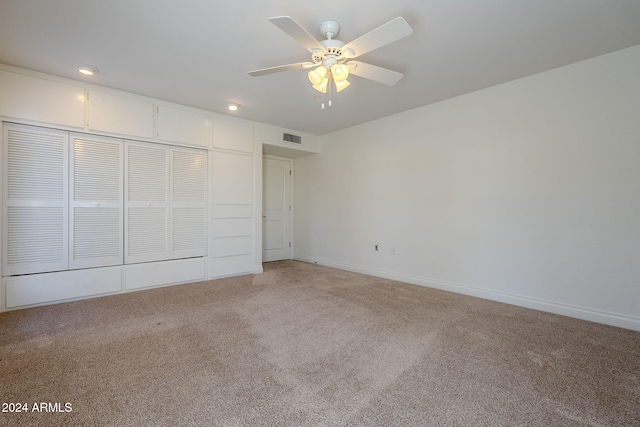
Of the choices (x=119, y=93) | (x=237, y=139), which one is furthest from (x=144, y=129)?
(x=237, y=139)

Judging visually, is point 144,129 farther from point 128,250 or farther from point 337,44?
point 337,44

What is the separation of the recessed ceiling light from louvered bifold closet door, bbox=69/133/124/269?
0.72 meters

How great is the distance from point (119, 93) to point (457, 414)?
4.55 m

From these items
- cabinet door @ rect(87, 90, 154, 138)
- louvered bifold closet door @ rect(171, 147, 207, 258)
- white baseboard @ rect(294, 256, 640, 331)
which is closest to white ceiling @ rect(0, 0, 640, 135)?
cabinet door @ rect(87, 90, 154, 138)

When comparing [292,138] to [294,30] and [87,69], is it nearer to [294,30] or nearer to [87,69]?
[87,69]

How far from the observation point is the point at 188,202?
402cm

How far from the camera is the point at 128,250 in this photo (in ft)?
11.7

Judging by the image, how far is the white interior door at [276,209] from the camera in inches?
228

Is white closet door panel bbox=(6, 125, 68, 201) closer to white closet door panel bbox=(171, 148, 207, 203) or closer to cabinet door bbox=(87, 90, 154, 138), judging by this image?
cabinet door bbox=(87, 90, 154, 138)

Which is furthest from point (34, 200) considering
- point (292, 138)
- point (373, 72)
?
point (373, 72)

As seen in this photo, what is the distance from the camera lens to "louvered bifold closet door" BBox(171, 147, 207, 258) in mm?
3914

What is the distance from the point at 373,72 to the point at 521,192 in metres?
2.16

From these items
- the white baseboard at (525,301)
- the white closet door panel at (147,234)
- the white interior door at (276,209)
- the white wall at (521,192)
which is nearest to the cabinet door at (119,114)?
the white closet door panel at (147,234)

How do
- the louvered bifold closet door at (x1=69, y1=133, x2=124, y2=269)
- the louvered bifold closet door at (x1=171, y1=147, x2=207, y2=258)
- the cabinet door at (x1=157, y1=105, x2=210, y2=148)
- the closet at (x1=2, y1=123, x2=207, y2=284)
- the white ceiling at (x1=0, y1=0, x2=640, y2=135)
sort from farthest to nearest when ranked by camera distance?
the louvered bifold closet door at (x1=171, y1=147, x2=207, y2=258) < the cabinet door at (x1=157, y1=105, x2=210, y2=148) < the louvered bifold closet door at (x1=69, y1=133, x2=124, y2=269) < the closet at (x1=2, y1=123, x2=207, y2=284) < the white ceiling at (x1=0, y1=0, x2=640, y2=135)
